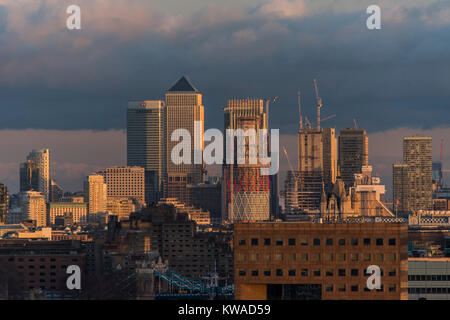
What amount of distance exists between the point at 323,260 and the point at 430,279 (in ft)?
50.3

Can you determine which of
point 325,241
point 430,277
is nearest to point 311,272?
point 325,241

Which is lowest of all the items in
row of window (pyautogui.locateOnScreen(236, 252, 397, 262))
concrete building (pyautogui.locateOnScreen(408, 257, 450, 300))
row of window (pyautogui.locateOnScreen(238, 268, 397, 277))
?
concrete building (pyautogui.locateOnScreen(408, 257, 450, 300))

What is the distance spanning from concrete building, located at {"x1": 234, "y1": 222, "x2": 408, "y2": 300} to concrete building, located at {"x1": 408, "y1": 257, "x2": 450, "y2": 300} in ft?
33.4

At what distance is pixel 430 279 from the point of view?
231 feet

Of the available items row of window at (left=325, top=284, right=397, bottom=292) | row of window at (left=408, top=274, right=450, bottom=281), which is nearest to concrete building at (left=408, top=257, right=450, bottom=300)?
row of window at (left=408, top=274, right=450, bottom=281)

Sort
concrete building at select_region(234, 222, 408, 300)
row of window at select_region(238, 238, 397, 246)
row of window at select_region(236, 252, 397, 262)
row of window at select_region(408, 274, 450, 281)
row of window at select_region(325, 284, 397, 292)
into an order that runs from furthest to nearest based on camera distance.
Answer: row of window at select_region(408, 274, 450, 281), row of window at select_region(238, 238, 397, 246), row of window at select_region(236, 252, 397, 262), concrete building at select_region(234, 222, 408, 300), row of window at select_region(325, 284, 397, 292)

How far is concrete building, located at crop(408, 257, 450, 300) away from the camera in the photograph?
2741 inches

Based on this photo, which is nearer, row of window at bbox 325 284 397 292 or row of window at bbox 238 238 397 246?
row of window at bbox 325 284 397 292

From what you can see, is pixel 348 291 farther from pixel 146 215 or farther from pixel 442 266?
pixel 146 215

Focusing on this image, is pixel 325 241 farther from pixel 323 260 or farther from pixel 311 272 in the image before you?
pixel 311 272

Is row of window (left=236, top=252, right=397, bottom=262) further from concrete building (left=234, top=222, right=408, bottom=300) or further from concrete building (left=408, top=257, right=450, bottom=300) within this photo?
concrete building (left=408, top=257, right=450, bottom=300)

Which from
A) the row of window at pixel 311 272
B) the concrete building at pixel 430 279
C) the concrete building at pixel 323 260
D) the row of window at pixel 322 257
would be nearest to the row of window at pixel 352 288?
the concrete building at pixel 323 260
